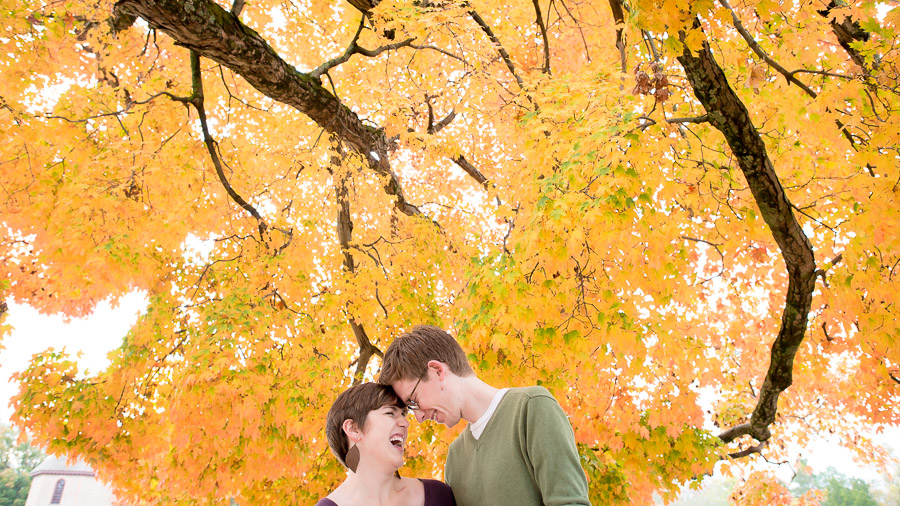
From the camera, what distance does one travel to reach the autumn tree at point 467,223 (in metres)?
3.69

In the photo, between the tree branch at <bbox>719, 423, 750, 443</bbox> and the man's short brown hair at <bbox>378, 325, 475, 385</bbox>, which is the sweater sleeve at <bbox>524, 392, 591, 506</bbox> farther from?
the tree branch at <bbox>719, 423, 750, 443</bbox>

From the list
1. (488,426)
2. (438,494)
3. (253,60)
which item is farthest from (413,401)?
(253,60)

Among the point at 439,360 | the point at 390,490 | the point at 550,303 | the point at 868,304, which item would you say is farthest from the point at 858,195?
the point at 390,490

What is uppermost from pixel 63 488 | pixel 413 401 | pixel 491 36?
pixel 491 36

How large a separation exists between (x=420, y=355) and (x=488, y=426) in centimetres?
36

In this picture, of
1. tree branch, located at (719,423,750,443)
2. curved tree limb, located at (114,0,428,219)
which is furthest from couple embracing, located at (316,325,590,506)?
tree branch, located at (719,423,750,443)

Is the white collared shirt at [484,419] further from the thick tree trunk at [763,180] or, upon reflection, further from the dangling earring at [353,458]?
the thick tree trunk at [763,180]

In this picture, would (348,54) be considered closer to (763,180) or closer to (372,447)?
(763,180)

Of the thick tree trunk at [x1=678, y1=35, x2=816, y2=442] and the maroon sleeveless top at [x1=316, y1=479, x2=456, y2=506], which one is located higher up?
the thick tree trunk at [x1=678, y1=35, x2=816, y2=442]

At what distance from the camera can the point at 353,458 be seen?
218 cm

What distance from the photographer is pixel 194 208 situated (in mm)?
6531

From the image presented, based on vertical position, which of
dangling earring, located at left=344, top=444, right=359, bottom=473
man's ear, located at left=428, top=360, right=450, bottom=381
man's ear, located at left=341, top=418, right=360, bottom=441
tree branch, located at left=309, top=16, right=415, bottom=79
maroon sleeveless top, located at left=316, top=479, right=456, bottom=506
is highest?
tree branch, located at left=309, top=16, right=415, bottom=79

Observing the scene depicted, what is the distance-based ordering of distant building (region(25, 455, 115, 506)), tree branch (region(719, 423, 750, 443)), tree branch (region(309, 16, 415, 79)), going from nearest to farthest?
tree branch (region(309, 16, 415, 79)) → tree branch (region(719, 423, 750, 443)) → distant building (region(25, 455, 115, 506))

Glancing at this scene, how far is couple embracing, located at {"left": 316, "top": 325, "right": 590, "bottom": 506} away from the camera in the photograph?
1.76 m
